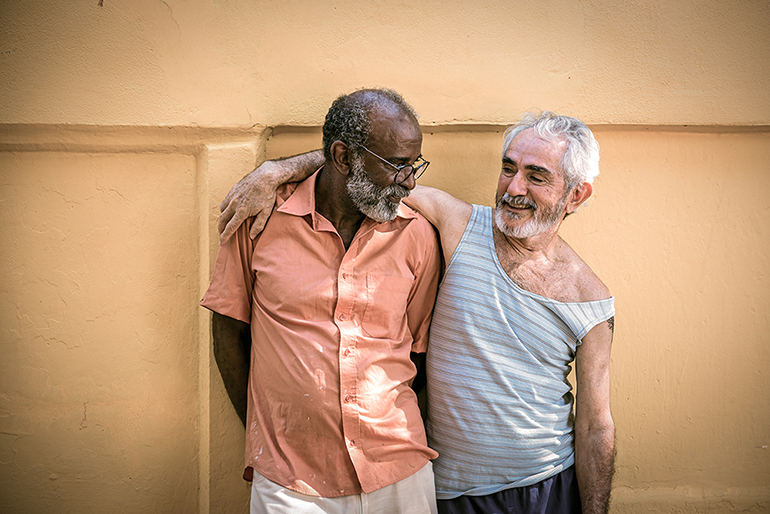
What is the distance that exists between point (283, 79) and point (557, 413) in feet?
5.96

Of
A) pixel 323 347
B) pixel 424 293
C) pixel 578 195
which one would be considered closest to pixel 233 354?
pixel 323 347

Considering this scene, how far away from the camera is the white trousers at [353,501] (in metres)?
1.94

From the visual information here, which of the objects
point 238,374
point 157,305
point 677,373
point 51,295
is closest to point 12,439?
point 51,295

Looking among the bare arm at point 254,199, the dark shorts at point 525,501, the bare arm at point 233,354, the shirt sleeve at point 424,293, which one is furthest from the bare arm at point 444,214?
the dark shorts at point 525,501

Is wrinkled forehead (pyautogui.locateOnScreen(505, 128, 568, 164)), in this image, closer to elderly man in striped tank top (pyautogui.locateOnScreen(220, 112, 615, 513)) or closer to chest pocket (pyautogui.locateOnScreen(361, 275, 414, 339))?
elderly man in striped tank top (pyautogui.locateOnScreen(220, 112, 615, 513))

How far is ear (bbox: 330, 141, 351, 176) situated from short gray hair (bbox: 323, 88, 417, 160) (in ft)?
0.08

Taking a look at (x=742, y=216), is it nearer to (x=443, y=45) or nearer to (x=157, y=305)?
Answer: (x=443, y=45)

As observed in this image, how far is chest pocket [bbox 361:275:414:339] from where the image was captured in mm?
2068

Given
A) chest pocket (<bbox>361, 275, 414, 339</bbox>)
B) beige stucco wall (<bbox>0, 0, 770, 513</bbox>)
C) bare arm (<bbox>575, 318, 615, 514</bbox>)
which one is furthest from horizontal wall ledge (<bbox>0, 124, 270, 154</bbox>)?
bare arm (<bbox>575, 318, 615, 514</bbox>)

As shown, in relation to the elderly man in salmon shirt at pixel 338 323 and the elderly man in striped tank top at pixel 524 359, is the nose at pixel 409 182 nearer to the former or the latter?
the elderly man in salmon shirt at pixel 338 323

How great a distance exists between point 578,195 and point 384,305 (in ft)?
3.13

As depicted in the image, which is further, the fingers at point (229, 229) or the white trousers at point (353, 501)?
the fingers at point (229, 229)

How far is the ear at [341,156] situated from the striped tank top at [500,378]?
0.62 metres

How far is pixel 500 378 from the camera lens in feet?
7.12
